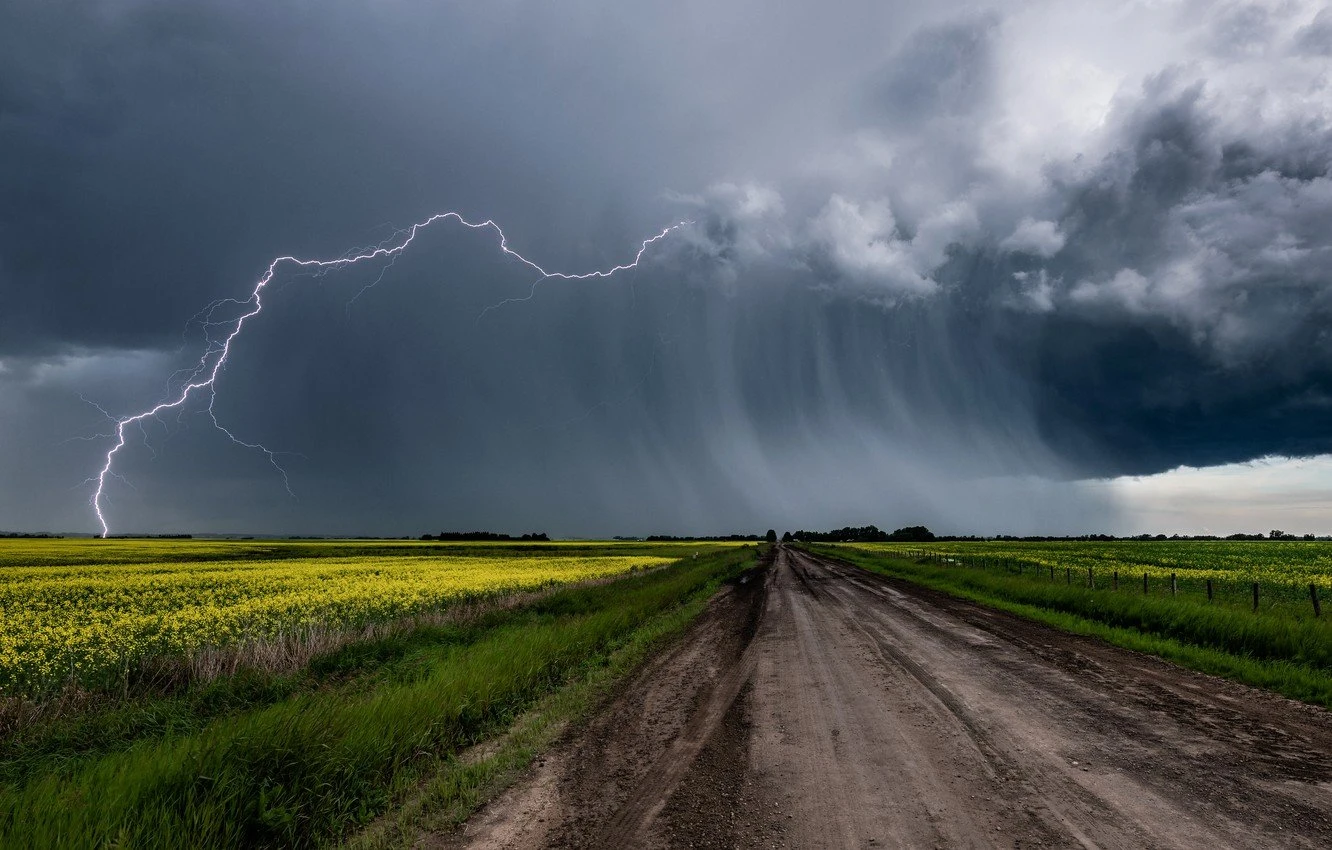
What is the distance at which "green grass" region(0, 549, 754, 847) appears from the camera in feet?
14.3

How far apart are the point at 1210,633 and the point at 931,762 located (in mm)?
11906

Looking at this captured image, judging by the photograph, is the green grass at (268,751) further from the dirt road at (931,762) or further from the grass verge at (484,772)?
the dirt road at (931,762)

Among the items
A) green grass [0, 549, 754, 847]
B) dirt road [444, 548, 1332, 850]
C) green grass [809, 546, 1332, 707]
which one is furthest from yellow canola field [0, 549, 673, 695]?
green grass [809, 546, 1332, 707]

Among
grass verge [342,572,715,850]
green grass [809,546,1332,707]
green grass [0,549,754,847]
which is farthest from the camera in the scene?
green grass [809,546,1332,707]

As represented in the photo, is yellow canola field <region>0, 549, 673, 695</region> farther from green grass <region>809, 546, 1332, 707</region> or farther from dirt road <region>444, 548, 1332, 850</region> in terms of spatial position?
green grass <region>809, 546, 1332, 707</region>

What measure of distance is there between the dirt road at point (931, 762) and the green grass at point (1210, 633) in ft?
2.82

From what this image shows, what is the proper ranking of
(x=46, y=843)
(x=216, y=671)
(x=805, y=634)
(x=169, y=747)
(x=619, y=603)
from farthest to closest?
(x=619, y=603)
(x=805, y=634)
(x=216, y=671)
(x=169, y=747)
(x=46, y=843)

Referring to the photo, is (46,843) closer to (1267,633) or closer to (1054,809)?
(1054,809)

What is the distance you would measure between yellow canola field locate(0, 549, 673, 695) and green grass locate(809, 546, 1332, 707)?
1808 centimetres

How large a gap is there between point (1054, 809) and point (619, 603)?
1570cm

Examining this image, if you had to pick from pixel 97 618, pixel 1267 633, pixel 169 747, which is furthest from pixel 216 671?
pixel 1267 633

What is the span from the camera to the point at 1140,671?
1008 cm

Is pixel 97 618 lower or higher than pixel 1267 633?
lower

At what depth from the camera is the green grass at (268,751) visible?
171 inches
